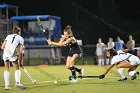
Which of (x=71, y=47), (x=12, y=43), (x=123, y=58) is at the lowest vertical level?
(x=123, y=58)

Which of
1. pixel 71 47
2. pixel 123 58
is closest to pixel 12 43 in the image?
pixel 71 47

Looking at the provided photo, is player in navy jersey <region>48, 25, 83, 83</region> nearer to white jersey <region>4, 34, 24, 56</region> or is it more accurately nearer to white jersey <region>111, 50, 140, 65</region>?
white jersey <region>111, 50, 140, 65</region>

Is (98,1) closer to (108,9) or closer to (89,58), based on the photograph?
(108,9)

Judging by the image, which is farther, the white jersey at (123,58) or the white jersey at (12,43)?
the white jersey at (123,58)

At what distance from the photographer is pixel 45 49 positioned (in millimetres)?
36625

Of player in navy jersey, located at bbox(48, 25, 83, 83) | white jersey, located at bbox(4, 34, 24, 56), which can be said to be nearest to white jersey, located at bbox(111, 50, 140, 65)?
player in navy jersey, located at bbox(48, 25, 83, 83)

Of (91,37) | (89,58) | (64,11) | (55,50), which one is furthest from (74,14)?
(55,50)

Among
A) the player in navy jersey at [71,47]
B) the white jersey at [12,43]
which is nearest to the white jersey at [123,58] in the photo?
the player in navy jersey at [71,47]

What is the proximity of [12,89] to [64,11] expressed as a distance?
4921cm

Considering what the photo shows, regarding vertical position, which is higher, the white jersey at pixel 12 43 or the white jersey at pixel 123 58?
the white jersey at pixel 12 43

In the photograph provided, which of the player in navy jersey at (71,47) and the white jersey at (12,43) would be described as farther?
the player in navy jersey at (71,47)

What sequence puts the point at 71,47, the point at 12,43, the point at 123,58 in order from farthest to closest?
the point at 71,47 < the point at 123,58 < the point at 12,43

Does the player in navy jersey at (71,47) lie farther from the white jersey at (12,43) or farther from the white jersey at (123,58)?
the white jersey at (12,43)

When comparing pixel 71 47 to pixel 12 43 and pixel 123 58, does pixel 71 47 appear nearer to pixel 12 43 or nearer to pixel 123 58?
pixel 123 58
